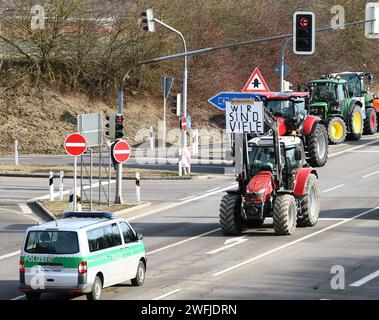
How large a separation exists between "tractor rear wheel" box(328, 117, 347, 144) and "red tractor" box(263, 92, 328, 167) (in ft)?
14.6

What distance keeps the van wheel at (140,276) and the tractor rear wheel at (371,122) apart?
31.7 m

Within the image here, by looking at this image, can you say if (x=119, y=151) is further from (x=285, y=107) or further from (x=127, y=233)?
(x=127, y=233)

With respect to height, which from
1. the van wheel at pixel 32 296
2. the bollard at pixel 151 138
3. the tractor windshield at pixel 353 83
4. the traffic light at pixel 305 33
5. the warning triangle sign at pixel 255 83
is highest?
the traffic light at pixel 305 33

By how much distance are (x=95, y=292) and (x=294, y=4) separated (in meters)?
55.8

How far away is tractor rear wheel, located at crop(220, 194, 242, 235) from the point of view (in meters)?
28.1

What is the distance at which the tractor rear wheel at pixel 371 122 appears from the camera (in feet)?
171

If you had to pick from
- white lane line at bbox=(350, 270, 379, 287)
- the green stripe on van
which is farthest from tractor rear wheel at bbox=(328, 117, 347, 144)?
the green stripe on van

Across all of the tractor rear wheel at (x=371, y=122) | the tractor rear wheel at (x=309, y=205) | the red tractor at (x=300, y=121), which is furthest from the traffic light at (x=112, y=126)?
the tractor rear wheel at (x=371, y=122)

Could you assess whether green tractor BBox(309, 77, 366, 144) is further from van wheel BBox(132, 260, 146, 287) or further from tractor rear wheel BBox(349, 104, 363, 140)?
van wheel BBox(132, 260, 146, 287)

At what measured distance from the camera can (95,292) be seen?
19.9m

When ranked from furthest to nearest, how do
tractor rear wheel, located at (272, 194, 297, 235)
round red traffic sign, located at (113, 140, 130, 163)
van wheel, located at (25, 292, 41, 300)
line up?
round red traffic sign, located at (113, 140, 130, 163) → tractor rear wheel, located at (272, 194, 297, 235) → van wheel, located at (25, 292, 41, 300)

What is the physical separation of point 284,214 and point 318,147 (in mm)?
15197

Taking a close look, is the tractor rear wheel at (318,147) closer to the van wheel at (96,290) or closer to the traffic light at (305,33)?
the traffic light at (305,33)
